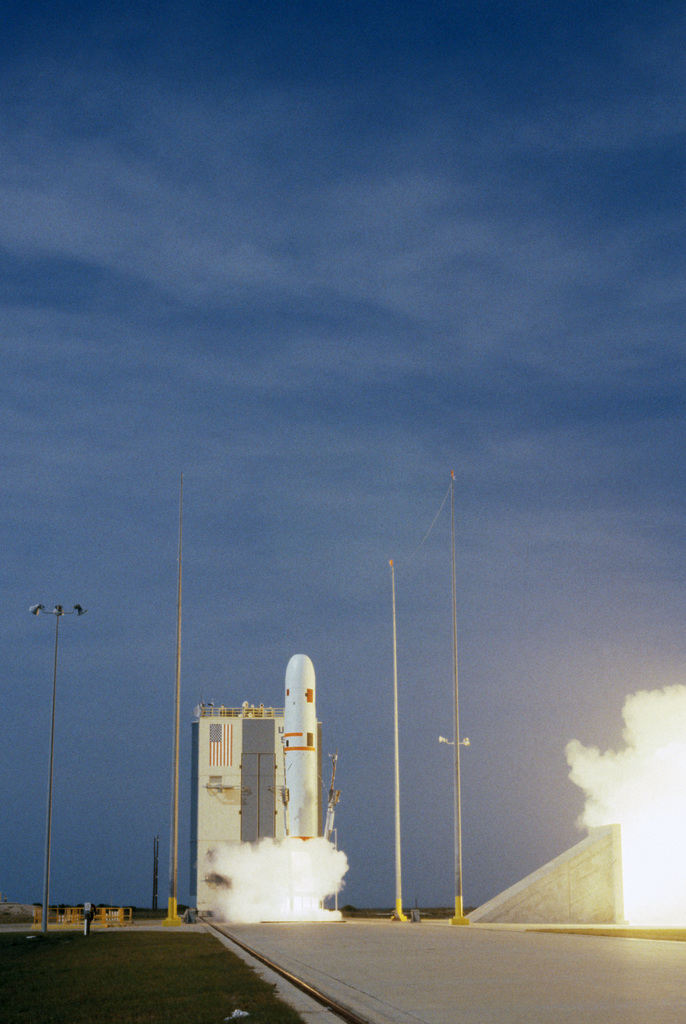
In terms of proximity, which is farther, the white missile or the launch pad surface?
the white missile

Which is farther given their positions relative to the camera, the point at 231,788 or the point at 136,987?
the point at 231,788

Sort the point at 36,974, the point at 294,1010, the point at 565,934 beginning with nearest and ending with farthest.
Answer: the point at 294,1010
the point at 36,974
the point at 565,934

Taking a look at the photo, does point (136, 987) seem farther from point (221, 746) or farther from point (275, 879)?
point (221, 746)

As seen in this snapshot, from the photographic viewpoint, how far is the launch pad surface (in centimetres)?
993

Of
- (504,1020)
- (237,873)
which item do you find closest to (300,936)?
(504,1020)

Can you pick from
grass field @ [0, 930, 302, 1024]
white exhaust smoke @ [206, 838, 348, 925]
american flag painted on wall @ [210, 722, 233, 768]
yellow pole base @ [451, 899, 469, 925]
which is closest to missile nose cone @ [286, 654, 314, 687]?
white exhaust smoke @ [206, 838, 348, 925]

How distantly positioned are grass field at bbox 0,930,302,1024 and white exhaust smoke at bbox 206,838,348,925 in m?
17.7

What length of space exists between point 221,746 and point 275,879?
9.29 meters

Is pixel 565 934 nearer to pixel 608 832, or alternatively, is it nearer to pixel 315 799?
pixel 608 832

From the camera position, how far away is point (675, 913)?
118 ft

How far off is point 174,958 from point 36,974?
287 centimetres

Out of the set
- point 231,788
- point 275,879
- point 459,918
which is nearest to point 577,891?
point 459,918

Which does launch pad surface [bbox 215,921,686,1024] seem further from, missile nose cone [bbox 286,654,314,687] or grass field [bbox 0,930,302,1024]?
missile nose cone [bbox 286,654,314,687]

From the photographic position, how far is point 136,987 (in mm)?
15234
